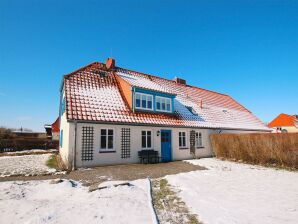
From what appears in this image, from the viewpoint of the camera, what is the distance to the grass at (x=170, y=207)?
4.84 metres

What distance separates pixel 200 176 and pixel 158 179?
2.39 meters

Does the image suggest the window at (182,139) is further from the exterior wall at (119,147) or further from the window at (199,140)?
the window at (199,140)

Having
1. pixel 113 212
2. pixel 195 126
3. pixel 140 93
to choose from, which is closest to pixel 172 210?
pixel 113 212

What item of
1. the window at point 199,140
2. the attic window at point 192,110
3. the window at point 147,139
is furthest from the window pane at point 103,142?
the attic window at point 192,110

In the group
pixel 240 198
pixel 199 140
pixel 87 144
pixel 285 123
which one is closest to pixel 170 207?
pixel 240 198

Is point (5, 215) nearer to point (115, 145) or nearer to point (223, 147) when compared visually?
point (115, 145)

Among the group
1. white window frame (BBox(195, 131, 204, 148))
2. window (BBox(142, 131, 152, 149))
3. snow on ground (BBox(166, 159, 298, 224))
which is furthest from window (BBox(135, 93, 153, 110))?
snow on ground (BBox(166, 159, 298, 224))

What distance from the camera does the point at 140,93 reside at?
1588 centimetres

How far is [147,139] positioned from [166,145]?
6.65 feet

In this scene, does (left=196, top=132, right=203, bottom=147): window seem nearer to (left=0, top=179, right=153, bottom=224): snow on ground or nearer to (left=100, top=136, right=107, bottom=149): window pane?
(left=100, top=136, right=107, bottom=149): window pane

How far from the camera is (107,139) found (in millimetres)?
13336

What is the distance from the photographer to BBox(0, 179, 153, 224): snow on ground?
4.75 metres

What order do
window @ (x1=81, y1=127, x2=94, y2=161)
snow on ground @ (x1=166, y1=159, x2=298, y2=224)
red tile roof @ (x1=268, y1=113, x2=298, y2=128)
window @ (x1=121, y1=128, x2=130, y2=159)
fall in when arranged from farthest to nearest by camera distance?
1. red tile roof @ (x1=268, y1=113, x2=298, y2=128)
2. window @ (x1=121, y1=128, x2=130, y2=159)
3. window @ (x1=81, y1=127, x2=94, y2=161)
4. snow on ground @ (x1=166, y1=159, x2=298, y2=224)

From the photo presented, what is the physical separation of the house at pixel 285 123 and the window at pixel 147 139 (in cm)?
4586
